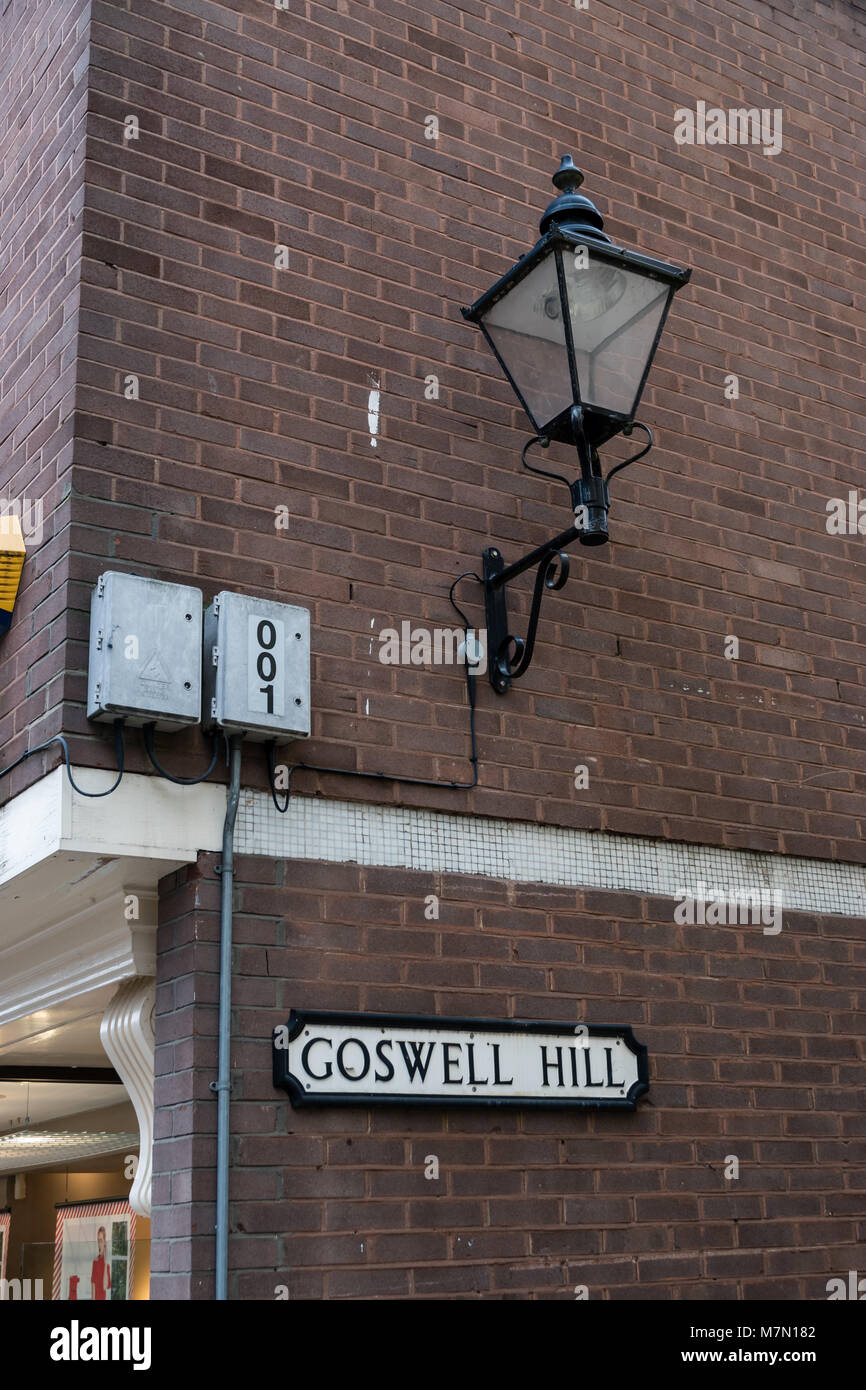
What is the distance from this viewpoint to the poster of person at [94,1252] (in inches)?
246

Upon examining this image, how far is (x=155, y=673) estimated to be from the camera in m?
3.49

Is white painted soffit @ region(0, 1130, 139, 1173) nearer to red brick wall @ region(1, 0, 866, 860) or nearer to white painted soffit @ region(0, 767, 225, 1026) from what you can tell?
white painted soffit @ region(0, 767, 225, 1026)

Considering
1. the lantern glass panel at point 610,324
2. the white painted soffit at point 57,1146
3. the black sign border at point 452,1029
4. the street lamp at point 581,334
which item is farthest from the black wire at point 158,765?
the white painted soffit at point 57,1146

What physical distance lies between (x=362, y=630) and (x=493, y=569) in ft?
1.69

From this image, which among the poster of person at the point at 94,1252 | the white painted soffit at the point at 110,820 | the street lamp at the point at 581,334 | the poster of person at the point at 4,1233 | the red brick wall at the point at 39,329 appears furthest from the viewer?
the poster of person at the point at 4,1233

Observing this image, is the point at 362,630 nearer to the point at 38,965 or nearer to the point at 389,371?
the point at 389,371

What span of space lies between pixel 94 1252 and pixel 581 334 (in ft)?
16.9

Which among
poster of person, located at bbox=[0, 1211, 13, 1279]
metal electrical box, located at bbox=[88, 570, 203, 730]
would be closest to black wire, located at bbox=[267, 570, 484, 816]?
metal electrical box, located at bbox=[88, 570, 203, 730]

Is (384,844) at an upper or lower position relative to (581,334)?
lower

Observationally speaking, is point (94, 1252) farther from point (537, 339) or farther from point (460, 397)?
point (537, 339)

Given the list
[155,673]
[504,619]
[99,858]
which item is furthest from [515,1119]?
[155,673]

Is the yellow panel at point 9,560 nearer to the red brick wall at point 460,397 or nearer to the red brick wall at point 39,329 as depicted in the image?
the red brick wall at point 39,329

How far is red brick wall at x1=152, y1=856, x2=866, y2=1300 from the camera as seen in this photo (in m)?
3.45

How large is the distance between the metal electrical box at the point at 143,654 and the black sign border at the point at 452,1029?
85 cm
